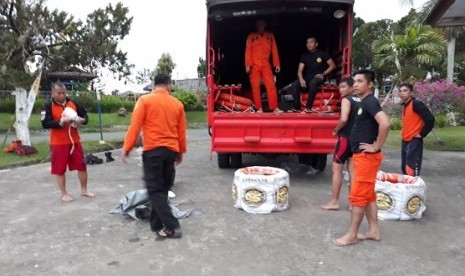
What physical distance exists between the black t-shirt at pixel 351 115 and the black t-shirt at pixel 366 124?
945mm

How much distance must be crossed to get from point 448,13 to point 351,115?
4740 millimetres

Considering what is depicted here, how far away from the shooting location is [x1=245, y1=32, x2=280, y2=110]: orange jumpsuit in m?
7.28

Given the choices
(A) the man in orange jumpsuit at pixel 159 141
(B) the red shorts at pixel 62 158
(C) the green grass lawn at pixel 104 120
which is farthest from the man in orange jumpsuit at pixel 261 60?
(C) the green grass lawn at pixel 104 120

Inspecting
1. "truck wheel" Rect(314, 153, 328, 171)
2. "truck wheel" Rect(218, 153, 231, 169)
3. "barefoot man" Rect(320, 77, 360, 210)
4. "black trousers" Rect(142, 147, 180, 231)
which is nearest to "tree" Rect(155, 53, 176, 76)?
"truck wheel" Rect(218, 153, 231, 169)

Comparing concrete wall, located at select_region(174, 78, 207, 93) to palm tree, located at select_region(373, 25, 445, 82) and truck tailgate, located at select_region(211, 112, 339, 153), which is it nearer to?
palm tree, located at select_region(373, 25, 445, 82)

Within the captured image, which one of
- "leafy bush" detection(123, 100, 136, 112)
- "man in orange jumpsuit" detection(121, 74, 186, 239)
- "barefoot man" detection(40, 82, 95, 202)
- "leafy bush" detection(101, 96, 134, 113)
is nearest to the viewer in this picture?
"man in orange jumpsuit" detection(121, 74, 186, 239)

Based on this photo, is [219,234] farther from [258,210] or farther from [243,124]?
[243,124]

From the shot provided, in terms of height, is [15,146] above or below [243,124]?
below

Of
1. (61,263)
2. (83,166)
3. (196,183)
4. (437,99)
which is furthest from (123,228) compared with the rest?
(437,99)

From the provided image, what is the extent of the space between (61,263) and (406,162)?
4.37m

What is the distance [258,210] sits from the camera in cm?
522

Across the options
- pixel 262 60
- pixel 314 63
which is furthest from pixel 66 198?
pixel 314 63

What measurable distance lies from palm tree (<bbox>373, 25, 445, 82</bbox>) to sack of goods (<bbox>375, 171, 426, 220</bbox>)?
2150 centimetres

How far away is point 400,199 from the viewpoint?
Result: 16.2 ft
